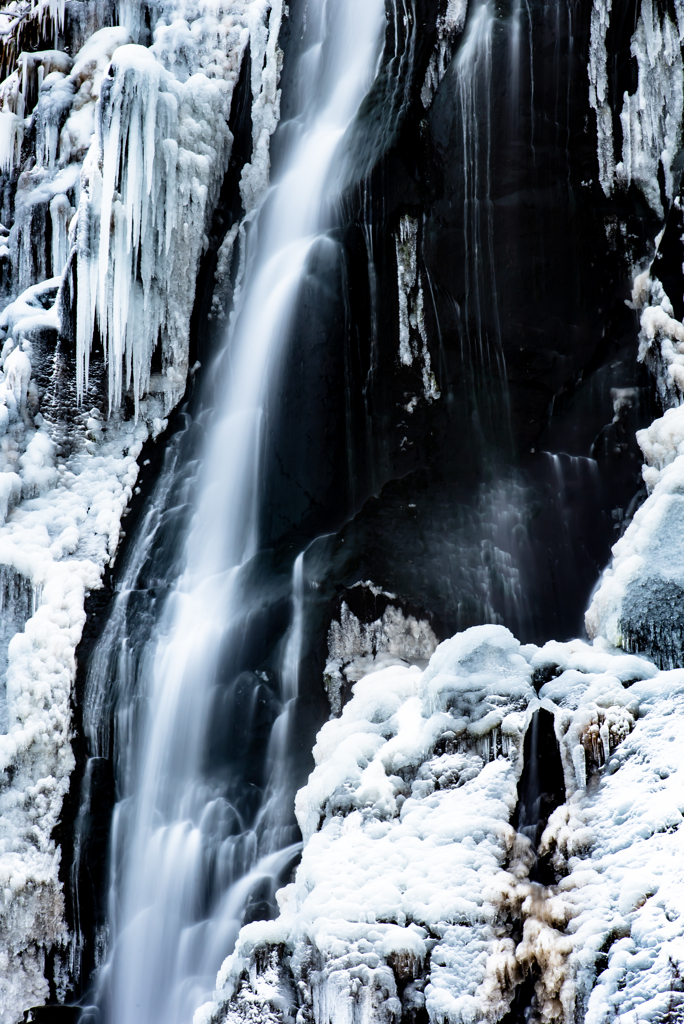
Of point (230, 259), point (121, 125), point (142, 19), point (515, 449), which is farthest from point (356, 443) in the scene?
point (142, 19)

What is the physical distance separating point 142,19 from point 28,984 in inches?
387

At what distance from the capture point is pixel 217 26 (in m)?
9.78

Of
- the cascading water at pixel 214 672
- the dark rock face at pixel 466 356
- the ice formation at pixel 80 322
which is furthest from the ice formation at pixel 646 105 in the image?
the ice formation at pixel 80 322

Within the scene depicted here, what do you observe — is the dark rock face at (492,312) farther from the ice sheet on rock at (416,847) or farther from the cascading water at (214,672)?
the ice sheet on rock at (416,847)

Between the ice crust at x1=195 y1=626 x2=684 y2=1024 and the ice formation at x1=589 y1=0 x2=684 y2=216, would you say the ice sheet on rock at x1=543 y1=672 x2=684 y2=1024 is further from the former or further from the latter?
the ice formation at x1=589 y1=0 x2=684 y2=216

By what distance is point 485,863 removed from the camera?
415 centimetres

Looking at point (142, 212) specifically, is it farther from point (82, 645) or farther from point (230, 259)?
point (82, 645)

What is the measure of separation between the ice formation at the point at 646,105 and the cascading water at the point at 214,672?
205cm

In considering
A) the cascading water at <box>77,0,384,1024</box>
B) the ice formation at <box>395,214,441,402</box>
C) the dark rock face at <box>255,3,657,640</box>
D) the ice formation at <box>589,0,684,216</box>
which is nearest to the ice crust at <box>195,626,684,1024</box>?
the cascading water at <box>77,0,384,1024</box>

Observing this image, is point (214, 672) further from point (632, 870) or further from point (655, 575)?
point (632, 870)

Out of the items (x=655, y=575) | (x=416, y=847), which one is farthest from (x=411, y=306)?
(x=416, y=847)

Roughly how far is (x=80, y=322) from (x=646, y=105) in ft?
17.3

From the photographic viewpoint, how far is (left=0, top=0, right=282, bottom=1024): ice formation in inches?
280

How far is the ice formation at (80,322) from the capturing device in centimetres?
712
